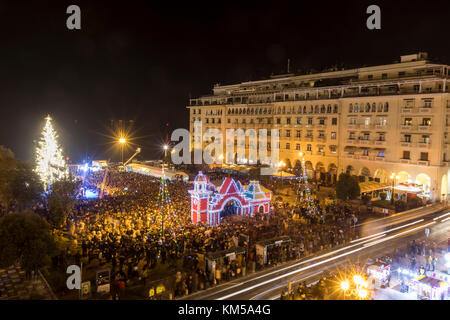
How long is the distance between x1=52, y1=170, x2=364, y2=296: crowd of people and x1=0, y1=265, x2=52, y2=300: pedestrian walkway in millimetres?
2571

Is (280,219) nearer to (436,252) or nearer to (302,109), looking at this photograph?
(436,252)

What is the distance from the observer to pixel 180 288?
15664 millimetres

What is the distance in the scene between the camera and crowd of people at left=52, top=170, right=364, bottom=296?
17656 millimetres

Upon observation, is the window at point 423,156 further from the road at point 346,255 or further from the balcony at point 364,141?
the road at point 346,255

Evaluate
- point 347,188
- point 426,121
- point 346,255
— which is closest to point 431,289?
point 346,255

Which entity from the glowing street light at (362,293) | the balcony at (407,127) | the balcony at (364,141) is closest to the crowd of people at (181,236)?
the glowing street light at (362,293)

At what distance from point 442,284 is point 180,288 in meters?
11.2

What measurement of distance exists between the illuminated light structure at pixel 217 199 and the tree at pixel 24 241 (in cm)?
1204

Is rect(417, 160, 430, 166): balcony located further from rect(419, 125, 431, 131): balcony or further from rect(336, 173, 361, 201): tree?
rect(336, 173, 361, 201): tree

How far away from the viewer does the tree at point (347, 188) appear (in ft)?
107

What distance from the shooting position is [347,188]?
32.6m

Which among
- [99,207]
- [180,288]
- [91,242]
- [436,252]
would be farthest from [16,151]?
[436,252]

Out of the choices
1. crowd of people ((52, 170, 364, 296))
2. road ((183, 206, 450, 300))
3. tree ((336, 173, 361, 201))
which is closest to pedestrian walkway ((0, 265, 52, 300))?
crowd of people ((52, 170, 364, 296))

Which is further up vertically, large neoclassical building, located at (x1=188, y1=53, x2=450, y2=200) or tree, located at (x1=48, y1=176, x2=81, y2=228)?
large neoclassical building, located at (x1=188, y1=53, x2=450, y2=200)
